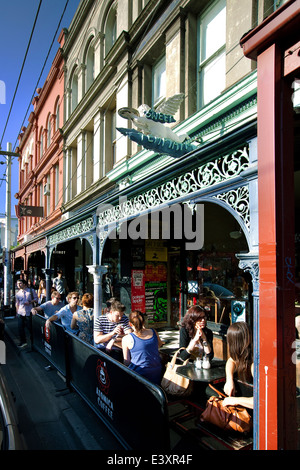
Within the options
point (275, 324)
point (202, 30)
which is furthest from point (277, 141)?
point (202, 30)

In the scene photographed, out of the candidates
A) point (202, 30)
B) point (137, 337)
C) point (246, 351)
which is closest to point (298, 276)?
point (246, 351)

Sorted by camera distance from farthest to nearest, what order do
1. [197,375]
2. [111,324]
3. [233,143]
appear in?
[111,324], [197,375], [233,143]

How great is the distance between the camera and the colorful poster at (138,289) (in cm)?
935

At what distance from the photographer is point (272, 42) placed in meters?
2.94

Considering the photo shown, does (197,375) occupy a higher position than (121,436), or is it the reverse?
(197,375)

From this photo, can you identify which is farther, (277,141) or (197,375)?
(197,375)

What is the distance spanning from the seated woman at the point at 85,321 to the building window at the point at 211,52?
5.42 metres

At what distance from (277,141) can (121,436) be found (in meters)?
3.65

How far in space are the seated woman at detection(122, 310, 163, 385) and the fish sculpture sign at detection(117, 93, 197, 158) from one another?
3.66 m

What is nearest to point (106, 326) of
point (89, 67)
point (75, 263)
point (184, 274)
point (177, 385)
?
point (177, 385)

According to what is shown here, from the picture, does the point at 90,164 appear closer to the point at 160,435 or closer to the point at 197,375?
the point at 197,375

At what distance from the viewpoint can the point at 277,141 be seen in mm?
2863

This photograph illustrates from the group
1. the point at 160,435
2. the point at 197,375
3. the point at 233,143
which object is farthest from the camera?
the point at 197,375

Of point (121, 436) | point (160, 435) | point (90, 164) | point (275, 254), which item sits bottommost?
point (121, 436)
